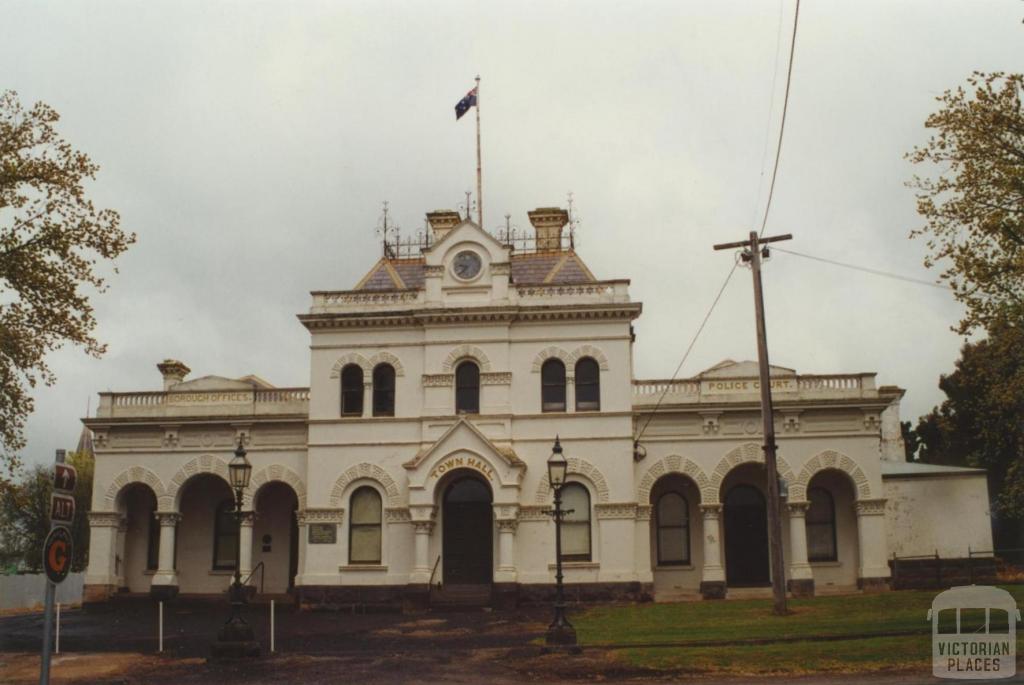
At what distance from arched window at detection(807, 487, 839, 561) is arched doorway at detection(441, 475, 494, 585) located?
10212mm

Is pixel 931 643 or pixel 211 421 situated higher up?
pixel 211 421

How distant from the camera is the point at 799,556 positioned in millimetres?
32969

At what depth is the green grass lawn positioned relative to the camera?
56.8 feet

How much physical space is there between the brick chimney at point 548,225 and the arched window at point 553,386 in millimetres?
6212

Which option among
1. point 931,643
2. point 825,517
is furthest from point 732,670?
point 825,517

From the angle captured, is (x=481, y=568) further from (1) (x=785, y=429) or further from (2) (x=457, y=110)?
(2) (x=457, y=110)

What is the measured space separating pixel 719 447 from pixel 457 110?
14.2 metres

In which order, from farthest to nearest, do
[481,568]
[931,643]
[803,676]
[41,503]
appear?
[41,503] → [481,568] → [931,643] → [803,676]

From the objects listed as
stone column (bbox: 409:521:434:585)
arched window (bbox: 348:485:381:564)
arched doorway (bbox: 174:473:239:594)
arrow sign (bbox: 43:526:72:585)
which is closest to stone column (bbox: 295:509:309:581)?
arched window (bbox: 348:485:381:564)

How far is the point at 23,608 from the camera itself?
139 feet

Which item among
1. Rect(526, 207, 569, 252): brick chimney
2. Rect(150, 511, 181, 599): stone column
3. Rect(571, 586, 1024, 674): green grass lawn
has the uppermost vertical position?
Rect(526, 207, 569, 252): brick chimney

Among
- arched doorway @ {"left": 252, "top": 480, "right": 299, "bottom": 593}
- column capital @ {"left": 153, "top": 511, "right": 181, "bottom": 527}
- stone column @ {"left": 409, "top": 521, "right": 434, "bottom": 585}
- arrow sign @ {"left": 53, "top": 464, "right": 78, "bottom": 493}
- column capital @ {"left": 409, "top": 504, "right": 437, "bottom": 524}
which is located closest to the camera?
arrow sign @ {"left": 53, "top": 464, "right": 78, "bottom": 493}

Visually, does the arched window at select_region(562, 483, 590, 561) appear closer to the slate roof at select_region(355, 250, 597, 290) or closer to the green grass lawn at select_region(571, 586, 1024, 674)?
the green grass lawn at select_region(571, 586, 1024, 674)

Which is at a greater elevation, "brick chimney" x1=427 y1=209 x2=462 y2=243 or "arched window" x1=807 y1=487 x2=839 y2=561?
"brick chimney" x1=427 y1=209 x2=462 y2=243
